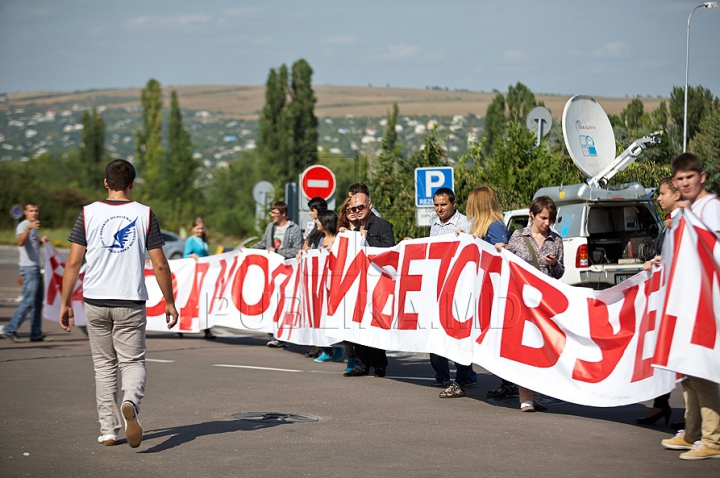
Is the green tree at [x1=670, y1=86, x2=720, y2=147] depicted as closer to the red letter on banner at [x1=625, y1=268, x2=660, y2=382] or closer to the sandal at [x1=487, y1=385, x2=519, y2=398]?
the sandal at [x1=487, y1=385, x2=519, y2=398]

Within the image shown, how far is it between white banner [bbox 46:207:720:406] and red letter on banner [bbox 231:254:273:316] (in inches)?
15.5

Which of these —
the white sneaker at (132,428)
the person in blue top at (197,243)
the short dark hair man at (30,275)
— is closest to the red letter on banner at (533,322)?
the white sneaker at (132,428)

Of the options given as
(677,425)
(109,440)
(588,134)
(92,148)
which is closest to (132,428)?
(109,440)

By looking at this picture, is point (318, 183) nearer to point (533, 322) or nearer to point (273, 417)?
point (533, 322)

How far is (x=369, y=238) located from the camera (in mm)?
10773

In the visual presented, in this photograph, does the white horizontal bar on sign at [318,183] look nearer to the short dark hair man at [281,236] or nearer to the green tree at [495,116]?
the short dark hair man at [281,236]

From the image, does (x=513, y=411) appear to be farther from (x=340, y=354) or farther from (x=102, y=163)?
(x=102, y=163)

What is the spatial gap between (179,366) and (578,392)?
5572 mm

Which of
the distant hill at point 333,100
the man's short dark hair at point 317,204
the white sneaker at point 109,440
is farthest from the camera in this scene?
the distant hill at point 333,100

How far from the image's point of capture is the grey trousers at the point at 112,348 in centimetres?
686

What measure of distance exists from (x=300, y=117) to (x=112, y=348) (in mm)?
67290

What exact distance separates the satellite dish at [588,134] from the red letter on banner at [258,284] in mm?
6389

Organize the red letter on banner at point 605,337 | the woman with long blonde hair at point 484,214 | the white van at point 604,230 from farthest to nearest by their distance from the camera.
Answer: the white van at point 604,230
the woman with long blonde hair at point 484,214
the red letter on banner at point 605,337

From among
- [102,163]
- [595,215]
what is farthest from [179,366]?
[102,163]
